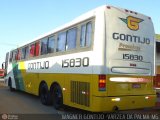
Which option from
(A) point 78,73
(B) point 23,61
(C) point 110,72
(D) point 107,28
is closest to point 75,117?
(A) point 78,73

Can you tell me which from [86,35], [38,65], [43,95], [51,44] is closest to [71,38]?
[86,35]

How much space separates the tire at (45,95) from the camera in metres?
13.7

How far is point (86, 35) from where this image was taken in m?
10.5

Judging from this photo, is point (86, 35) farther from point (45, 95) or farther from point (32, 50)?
point (32, 50)

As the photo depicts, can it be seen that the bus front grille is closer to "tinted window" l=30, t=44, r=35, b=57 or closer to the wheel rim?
the wheel rim

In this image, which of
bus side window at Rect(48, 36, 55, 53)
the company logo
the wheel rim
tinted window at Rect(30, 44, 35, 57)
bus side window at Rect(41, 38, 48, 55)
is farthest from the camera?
tinted window at Rect(30, 44, 35, 57)

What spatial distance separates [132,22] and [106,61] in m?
1.74

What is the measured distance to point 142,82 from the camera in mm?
10742

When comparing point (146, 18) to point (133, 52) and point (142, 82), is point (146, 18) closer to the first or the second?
point (133, 52)

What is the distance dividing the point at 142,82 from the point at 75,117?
2.48 m

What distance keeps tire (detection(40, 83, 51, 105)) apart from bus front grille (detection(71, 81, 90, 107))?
269 centimetres

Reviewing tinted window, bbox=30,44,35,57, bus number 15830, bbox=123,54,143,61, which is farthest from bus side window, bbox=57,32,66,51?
tinted window, bbox=30,44,35,57

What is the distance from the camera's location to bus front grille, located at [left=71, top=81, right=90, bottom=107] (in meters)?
10.1

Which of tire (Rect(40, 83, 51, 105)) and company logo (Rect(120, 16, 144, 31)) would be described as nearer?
company logo (Rect(120, 16, 144, 31))
